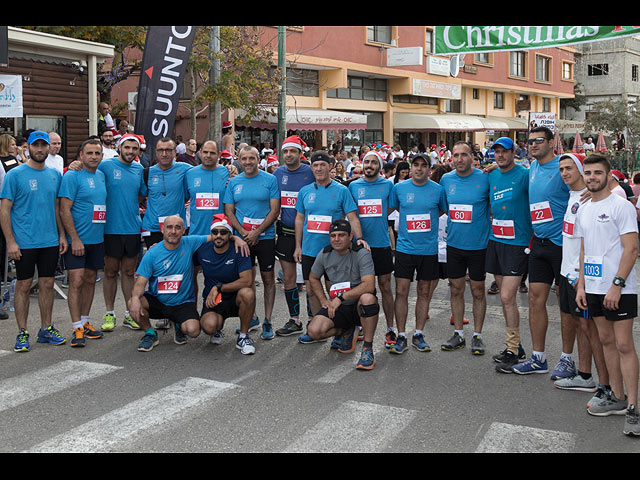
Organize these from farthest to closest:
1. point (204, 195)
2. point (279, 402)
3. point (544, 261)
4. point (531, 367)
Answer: point (204, 195)
point (531, 367)
point (544, 261)
point (279, 402)

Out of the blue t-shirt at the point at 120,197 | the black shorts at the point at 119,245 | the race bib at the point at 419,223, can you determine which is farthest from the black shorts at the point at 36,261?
the race bib at the point at 419,223

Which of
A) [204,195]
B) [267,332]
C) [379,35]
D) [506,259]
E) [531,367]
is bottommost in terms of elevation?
[531,367]

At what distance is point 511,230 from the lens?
21.7 ft

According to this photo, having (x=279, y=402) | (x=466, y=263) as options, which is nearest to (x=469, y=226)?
(x=466, y=263)

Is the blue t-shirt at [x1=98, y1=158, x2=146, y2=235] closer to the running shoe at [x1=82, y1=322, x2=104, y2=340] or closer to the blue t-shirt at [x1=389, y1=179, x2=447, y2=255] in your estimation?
the running shoe at [x1=82, y1=322, x2=104, y2=340]

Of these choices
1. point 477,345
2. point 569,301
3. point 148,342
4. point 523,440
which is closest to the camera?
point 523,440

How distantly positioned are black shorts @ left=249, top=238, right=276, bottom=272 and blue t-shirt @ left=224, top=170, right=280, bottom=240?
68 mm

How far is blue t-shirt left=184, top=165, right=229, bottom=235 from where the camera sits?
7.83m

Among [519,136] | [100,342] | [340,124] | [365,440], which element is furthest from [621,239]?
[519,136]

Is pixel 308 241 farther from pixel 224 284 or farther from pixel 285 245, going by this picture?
pixel 224 284

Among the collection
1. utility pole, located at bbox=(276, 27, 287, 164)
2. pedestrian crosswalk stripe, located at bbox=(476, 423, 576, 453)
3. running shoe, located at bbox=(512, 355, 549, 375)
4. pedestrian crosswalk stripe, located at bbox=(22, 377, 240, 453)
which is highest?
utility pole, located at bbox=(276, 27, 287, 164)

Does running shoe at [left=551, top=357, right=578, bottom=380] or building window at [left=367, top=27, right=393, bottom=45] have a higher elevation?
building window at [left=367, top=27, right=393, bottom=45]

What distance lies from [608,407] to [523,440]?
963 mm

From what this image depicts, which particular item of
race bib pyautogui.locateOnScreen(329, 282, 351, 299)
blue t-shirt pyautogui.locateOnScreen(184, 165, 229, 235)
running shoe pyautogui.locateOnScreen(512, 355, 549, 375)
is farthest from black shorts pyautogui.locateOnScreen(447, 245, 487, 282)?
blue t-shirt pyautogui.locateOnScreen(184, 165, 229, 235)
